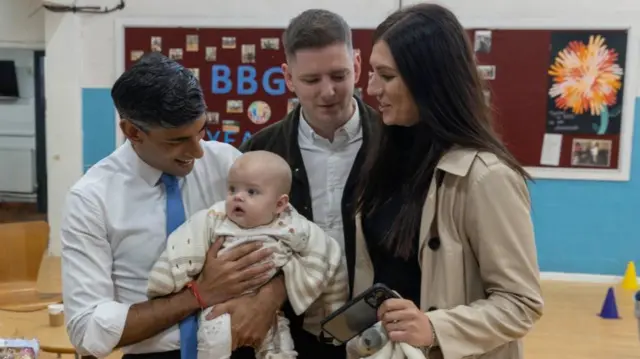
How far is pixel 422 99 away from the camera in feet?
5.04

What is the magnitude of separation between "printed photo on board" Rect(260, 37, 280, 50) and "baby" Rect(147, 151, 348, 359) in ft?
11.6

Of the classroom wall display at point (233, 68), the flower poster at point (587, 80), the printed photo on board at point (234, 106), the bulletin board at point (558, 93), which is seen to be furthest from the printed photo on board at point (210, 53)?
the flower poster at point (587, 80)

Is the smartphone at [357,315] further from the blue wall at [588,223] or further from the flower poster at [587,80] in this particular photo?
the flower poster at [587,80]

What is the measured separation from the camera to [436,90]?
1.51 m

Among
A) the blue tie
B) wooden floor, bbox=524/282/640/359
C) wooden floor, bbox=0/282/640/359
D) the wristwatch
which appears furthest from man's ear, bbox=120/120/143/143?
wooden floor, bbox=524/282/640/359

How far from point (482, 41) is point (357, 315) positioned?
378cm

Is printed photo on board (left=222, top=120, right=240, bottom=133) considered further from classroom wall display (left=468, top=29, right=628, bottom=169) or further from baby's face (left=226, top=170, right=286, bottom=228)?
baby's face (left=226, top=170, right=286, bottom=228)

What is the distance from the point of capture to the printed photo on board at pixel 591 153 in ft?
16.2

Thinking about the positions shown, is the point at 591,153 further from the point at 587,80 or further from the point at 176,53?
the point at 176,53

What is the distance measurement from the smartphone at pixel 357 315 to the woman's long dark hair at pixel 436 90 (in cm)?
13

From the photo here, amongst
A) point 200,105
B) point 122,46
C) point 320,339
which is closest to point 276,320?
point 320,339

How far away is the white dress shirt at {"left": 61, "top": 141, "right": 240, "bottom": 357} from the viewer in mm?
1660

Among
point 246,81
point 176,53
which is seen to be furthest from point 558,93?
Answer: point 176,53

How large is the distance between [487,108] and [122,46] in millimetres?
4427
